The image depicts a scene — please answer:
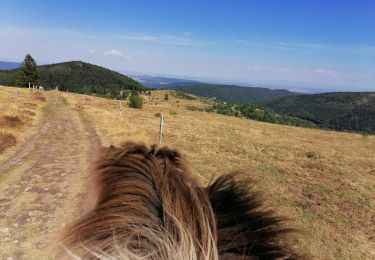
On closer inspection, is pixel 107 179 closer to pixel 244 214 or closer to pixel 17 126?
pixel 244 214

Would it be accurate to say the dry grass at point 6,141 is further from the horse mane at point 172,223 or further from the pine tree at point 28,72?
the pine tree at point 28,72

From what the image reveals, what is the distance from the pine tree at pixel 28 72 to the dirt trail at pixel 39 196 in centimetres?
6858

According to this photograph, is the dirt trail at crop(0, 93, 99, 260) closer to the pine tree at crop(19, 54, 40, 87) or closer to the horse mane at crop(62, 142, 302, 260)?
the horse mane at crop(62, 142, 302, 260)

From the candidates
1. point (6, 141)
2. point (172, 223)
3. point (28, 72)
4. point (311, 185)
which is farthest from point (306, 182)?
point (28, 72)

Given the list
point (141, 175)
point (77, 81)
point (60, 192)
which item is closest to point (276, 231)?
point (141, 175)

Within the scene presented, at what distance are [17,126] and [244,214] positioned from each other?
1634 cm

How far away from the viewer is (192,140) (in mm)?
20812

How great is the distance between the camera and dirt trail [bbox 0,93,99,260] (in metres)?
5.13

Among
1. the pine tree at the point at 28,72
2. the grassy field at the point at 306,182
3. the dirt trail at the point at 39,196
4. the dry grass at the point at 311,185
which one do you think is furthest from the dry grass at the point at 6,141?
the pine tree at the point at 28,72

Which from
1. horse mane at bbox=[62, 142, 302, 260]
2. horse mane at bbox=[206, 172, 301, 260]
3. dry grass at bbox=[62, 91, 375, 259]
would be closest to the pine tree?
dry grass at bbox=[62, 91, 375, 259]

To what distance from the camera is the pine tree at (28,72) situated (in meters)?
75.8

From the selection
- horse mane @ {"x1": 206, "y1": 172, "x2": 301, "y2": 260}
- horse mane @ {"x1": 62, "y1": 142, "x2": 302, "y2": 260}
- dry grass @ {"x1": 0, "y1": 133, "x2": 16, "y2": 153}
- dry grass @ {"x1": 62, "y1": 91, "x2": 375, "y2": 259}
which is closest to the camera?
horse mane @ {"x1": 62, "y1": 142, "x2": 302, "y2": 260}

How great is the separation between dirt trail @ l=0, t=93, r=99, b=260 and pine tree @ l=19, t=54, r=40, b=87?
6858 cm

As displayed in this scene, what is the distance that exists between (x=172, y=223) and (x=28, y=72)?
82.0 meters
